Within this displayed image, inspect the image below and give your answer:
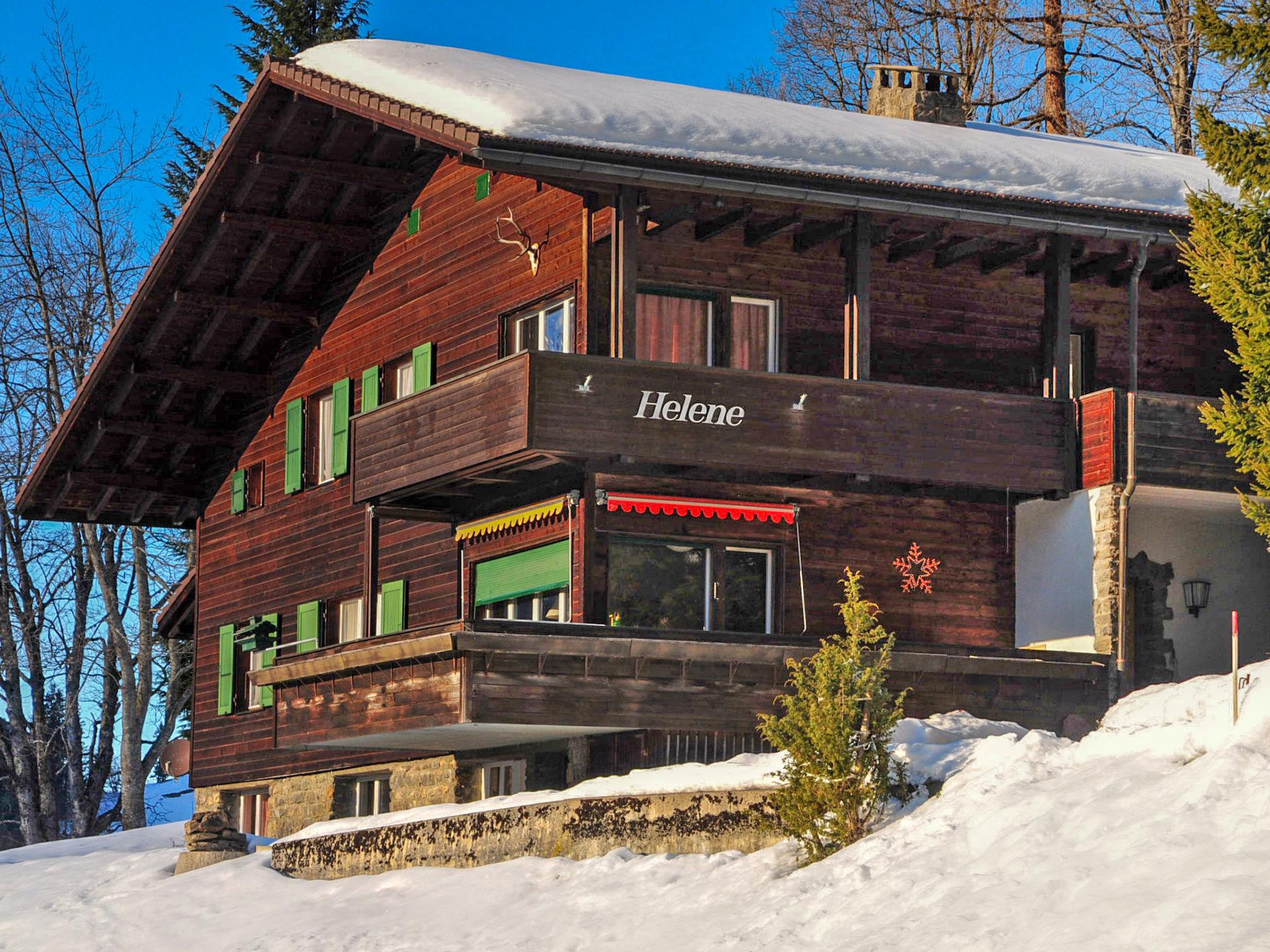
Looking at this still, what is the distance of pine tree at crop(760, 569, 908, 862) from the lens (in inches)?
581

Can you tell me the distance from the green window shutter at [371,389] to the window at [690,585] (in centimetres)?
591

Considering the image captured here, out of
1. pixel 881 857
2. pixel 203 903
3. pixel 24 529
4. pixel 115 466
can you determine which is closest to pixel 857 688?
pixel 881 857

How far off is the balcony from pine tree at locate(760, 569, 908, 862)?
584 cm

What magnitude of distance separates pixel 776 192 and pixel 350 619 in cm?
967

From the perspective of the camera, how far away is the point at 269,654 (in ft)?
93.8

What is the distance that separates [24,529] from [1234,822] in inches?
1217

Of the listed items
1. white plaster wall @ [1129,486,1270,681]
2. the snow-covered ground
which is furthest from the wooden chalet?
the snow-covered ground

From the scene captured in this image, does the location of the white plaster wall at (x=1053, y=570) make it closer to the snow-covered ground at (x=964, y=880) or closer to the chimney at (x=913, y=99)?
the snow-covered ground at (x=964, y=880)

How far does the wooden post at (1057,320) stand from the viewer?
22.8 metres

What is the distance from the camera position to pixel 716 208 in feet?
72.0

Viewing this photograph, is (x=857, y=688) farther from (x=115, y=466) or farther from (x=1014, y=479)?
(x=115, y=466)

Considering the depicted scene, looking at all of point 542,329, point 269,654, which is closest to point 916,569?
point 542,329

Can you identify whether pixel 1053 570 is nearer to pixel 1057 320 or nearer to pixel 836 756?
pixel 1057 320

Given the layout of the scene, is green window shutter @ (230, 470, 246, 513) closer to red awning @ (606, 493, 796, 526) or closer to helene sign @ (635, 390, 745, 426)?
red awning @ (606, 493, 796, 526)
